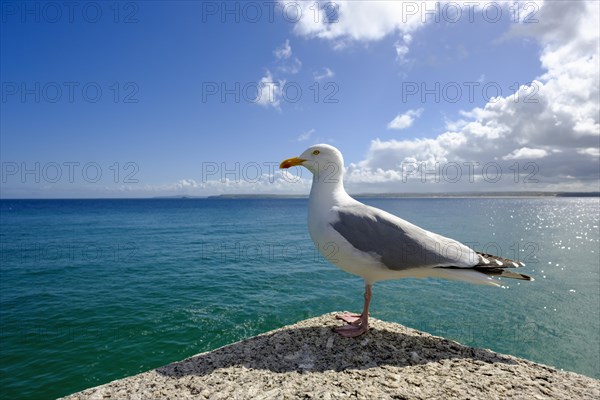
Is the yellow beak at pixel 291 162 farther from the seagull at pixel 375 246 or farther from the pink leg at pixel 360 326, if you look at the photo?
the pink leg at pixel 360 326

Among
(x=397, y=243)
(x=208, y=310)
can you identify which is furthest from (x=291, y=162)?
(x=208, y=310)

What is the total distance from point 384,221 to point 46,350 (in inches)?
434

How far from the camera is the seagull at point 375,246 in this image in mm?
4434

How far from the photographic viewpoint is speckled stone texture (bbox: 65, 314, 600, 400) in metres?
3.63

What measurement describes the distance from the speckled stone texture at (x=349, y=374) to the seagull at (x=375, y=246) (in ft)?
1.96

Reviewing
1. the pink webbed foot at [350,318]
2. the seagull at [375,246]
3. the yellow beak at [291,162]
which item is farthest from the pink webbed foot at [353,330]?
the yellow beak at [291,162]

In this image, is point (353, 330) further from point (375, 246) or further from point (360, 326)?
point (375, 246)

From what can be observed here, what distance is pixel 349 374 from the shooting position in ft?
13.0

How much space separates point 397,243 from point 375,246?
32 centimetres

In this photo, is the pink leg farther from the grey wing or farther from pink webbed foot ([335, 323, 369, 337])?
the grey wing

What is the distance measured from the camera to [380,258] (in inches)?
180

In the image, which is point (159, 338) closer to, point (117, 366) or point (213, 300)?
point (117, 366)

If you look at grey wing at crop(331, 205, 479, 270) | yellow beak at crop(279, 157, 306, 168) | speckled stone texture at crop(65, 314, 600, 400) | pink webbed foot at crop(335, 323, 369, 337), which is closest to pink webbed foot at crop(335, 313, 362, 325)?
pink webbed foot at crop(335, 323, 369, 337)

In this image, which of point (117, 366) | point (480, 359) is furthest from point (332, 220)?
point (117, 366)
